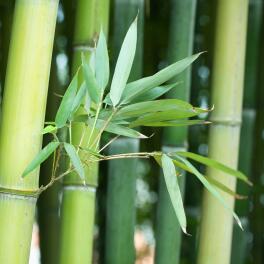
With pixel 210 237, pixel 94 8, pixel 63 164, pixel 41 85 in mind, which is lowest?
pixel 210 237

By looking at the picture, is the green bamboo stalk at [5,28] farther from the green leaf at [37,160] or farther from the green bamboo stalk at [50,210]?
the green leaf at [37,160]

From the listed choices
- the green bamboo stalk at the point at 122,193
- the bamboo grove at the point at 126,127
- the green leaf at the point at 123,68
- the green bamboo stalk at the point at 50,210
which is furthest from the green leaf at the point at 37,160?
the green bamboo stalk at the point at 50,210

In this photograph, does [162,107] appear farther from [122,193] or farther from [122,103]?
[122,193]

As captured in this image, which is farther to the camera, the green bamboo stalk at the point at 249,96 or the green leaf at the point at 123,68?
the green bamboo stalk at the point at 249,96

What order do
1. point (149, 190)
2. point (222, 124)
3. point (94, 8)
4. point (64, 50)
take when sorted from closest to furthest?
point (94, 8) → point (222, 124) → point (64, 50) → point (149, 190)

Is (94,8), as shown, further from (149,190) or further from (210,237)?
(149,190)

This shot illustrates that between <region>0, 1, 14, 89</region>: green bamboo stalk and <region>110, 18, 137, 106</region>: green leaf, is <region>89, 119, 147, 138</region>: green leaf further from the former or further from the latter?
<region>0, 1, 14, 89</region>: green bamboo stalk

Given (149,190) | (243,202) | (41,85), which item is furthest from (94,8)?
(149,190)

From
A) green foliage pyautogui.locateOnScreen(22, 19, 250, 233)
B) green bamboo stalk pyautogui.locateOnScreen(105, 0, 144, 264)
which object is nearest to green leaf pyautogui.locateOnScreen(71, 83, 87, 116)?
green foliage pyautogui.locateOnScreen(22, 19, 250, 233)
